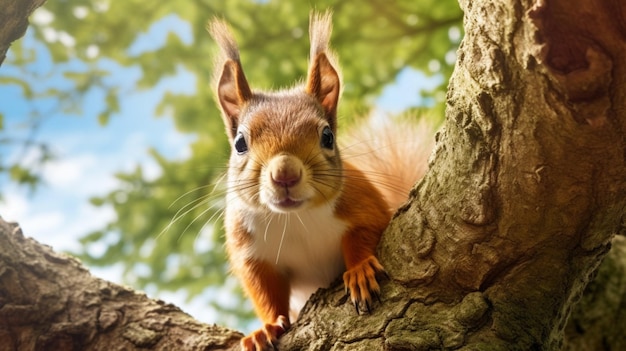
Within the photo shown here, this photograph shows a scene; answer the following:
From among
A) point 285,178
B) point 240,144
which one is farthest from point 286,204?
point 240,144

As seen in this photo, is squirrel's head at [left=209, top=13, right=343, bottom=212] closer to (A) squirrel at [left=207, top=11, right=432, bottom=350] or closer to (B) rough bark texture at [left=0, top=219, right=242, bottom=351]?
(A) squirrel at [left=207, top=11, right=432, bottom=350]

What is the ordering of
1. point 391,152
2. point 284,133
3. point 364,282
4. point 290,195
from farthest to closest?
point 391,152 < point 284,133 < point 290,195 < point 364,282

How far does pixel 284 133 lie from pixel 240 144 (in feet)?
0.69

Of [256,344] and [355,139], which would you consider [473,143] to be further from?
[355,139]

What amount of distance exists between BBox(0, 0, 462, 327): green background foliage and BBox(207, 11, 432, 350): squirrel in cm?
89

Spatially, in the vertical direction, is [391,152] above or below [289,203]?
above

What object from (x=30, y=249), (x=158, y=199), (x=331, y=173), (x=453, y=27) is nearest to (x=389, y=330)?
(x=331, y=173)

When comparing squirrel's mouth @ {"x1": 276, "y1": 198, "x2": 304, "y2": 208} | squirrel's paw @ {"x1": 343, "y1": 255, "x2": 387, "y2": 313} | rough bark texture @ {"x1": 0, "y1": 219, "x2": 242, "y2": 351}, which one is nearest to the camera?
squirrel's paw @ {"x1": 343, "y1": 255, "x2": 387, "y2": 313}

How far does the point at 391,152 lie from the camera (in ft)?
8.99

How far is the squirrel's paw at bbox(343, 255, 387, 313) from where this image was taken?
1.80 metres

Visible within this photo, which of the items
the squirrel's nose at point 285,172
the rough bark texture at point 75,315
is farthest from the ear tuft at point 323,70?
the rough bark texture at point 75,315

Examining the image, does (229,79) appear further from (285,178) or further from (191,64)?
(191,64)

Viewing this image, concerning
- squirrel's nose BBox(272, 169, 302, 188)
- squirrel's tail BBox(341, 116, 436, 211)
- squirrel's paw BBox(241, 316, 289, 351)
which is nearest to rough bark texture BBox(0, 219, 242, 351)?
squirrel's paw BBox(241, 316, 289, 351)

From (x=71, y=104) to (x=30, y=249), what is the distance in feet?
5.78
